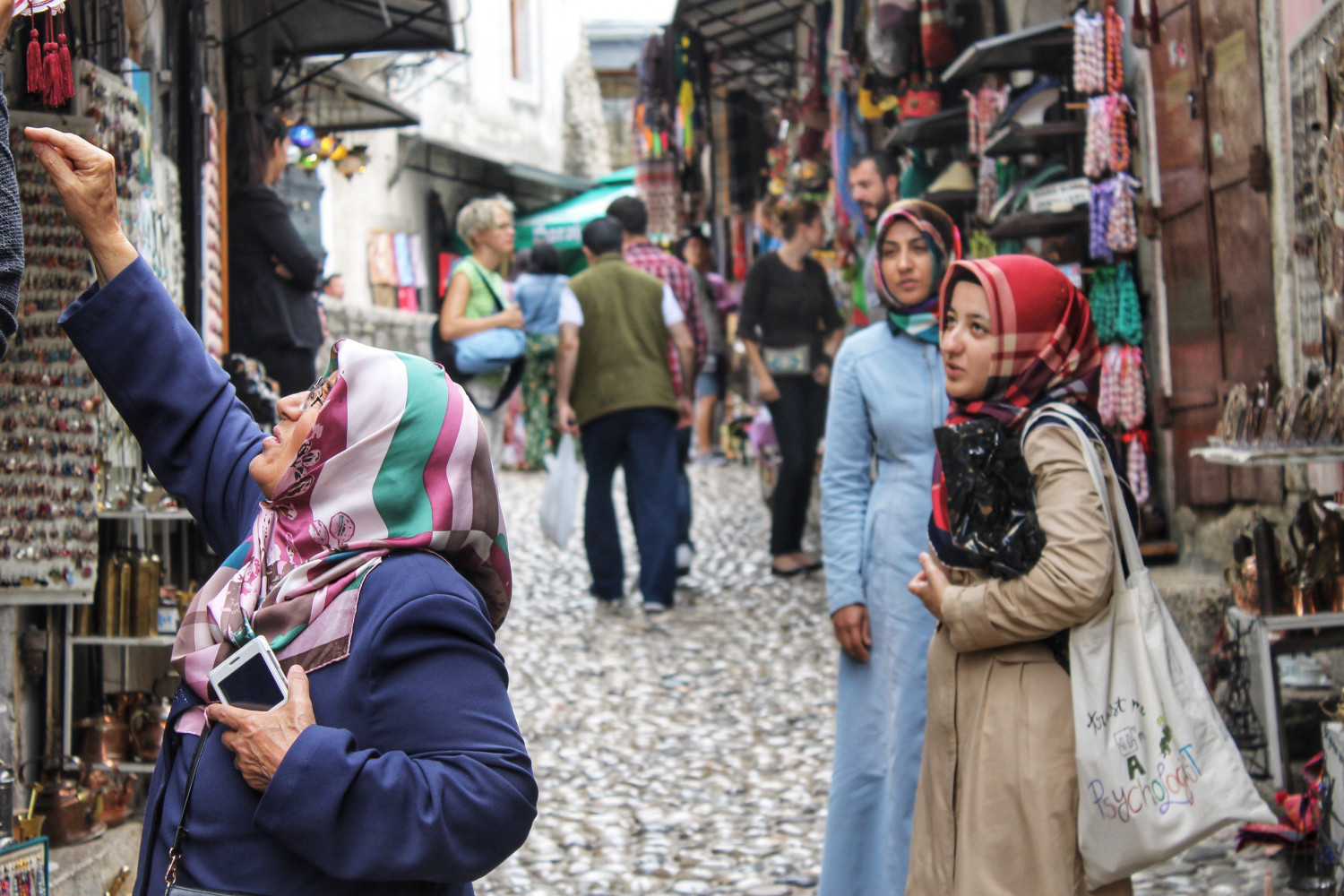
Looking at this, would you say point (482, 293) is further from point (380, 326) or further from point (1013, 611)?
point (380, 326)

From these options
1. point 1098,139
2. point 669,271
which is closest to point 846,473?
point 1098,139

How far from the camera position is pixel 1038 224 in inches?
254

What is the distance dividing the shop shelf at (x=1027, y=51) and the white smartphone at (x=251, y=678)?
547 cm

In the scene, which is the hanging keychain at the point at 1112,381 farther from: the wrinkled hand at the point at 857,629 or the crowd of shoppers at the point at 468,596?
the wrinkled hand at the point at 857,629

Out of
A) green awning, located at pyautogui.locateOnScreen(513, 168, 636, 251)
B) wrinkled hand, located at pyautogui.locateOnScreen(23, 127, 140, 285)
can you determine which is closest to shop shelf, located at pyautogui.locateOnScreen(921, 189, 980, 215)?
wrinkled hand, located at pyautogui.locateOnScreen(23, 127, 140, 285)

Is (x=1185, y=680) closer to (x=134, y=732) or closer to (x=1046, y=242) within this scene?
(x=134, y=732)

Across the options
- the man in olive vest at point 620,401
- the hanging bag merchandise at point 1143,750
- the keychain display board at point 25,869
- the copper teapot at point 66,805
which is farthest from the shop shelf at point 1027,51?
the keychain display board at point 25,869

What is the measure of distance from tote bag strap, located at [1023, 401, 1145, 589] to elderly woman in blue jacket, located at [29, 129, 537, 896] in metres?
1.25

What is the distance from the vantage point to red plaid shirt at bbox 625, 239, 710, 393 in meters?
8.62

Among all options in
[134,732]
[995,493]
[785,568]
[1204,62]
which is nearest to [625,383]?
[785,568]

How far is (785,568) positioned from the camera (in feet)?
29.1

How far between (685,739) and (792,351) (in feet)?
11.3

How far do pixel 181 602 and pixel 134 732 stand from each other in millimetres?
428

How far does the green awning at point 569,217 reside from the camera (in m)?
22.1
